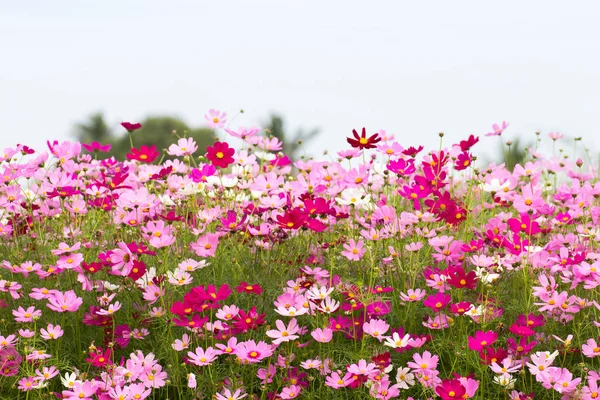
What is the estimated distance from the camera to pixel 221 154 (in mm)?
3340

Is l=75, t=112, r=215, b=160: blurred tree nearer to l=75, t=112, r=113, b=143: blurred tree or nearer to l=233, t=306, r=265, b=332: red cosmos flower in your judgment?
l=75, t=112, r=113, b=143: blurred tree

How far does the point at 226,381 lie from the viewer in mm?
2795

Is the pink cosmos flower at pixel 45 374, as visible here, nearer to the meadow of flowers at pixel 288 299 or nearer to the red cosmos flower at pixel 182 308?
the meadow of flowers at pixel 288 299

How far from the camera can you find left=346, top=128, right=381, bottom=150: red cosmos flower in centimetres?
331

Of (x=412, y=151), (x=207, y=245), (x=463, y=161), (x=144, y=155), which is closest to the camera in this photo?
(x=207, y=245)

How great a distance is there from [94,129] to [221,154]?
51.8 feet

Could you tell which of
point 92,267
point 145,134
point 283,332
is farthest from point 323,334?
point 145,134

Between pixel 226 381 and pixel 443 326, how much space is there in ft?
2.64

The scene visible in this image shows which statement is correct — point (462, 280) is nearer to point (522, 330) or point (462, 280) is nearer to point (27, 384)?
point (522, 330)

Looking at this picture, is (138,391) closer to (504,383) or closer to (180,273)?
(180,273)

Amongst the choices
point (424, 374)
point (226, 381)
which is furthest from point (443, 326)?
point (226, 381)

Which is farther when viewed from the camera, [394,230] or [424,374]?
[394,230]

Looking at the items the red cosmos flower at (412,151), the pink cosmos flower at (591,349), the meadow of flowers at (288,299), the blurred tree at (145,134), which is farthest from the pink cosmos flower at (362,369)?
the blurred tree at (145,134)

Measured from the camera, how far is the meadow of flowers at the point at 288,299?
2.74 meters
